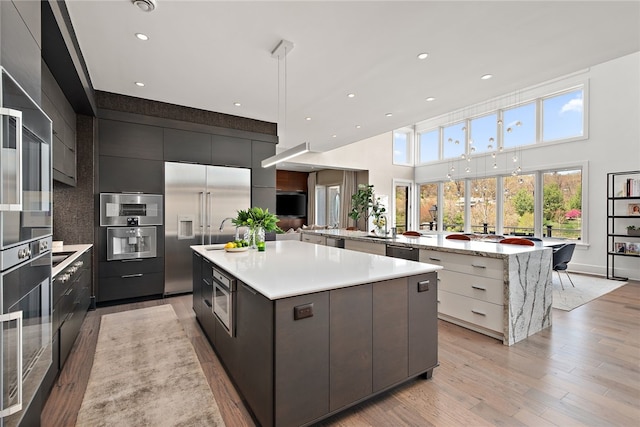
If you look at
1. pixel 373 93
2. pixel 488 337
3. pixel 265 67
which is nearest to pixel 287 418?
pixel 488 337

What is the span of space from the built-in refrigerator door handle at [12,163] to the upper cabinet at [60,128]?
169 centimetres

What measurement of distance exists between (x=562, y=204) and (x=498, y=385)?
236 inches

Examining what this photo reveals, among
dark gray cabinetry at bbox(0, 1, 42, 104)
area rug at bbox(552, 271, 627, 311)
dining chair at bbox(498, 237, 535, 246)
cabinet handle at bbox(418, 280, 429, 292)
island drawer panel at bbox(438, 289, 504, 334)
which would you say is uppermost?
dark gray cabinetry at bbox(0, 1, 42, 104)

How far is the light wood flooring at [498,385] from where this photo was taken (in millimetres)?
1799

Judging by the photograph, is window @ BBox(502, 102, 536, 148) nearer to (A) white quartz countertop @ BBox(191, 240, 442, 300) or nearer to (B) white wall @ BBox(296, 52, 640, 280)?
(B) white wall @ BBox(296, 52, 640, 280)

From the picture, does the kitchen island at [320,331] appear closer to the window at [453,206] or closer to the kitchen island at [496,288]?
the kitchen island at [496,288]

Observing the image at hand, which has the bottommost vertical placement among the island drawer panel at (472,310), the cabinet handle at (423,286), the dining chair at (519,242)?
the island drawer panel at (472,310)

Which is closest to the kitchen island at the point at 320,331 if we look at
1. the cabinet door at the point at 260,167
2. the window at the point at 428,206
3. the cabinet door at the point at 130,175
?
the cabinet door at the point at 130,175

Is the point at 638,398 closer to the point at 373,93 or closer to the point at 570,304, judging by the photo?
the point at 570,304

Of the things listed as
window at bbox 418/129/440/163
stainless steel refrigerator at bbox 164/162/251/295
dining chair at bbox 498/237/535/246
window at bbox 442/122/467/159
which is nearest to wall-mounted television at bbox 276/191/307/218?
window at bbox 418/129/440/163

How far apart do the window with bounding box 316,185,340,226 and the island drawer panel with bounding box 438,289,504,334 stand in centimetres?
706

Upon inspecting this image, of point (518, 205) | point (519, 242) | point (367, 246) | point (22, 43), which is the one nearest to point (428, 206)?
point (518, 205)

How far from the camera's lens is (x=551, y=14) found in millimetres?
2373

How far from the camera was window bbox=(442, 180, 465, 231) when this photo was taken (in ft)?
28.8
